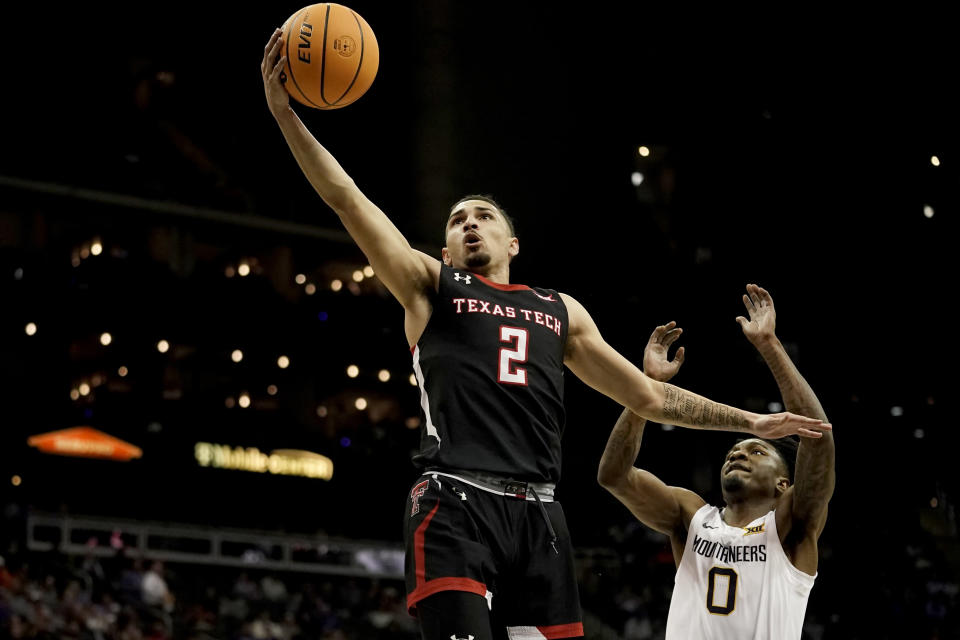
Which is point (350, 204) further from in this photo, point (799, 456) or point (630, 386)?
point (799, 456)

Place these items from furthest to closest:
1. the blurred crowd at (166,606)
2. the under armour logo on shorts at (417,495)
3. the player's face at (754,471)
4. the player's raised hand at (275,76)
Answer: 1. the blurred crowd at (166,606)
2. the player's face at (754,471)
3. the player's raised hand at (275,76)
4. the under armour logo on shorts at (417,495)

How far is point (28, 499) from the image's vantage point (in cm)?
2564

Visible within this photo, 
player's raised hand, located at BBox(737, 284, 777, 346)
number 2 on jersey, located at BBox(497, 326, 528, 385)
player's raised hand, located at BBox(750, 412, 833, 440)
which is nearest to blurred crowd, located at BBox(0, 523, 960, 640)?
player's raised hand, located at BBox(737, 284, 777, 346)

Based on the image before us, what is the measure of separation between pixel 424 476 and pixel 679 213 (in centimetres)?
1498

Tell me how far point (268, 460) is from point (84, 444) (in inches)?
Answer: 181

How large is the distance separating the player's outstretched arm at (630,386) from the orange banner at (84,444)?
24.5 m

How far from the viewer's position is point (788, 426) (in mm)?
4027

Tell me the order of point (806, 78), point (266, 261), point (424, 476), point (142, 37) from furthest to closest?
point (266, 261), point (142, 37), point (806, 78), point (424, 476)

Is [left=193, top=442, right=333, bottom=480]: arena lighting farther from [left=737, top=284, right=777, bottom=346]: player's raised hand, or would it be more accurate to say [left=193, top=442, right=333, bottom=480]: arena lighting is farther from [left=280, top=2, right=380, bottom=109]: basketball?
[left=280, top=2, right=380, bottom=109]: basketball

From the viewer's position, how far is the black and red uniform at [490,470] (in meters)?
3.67

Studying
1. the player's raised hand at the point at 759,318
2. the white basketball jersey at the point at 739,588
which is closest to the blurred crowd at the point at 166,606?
the white basketball jersey at the point at 739,588

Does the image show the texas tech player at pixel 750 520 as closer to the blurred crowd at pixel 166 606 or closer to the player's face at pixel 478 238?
the player's face at pixel 478 238

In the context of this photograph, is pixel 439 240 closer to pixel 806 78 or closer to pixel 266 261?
pixel 266 261

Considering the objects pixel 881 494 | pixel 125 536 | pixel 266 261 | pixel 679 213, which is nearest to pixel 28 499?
pixel 125 536
